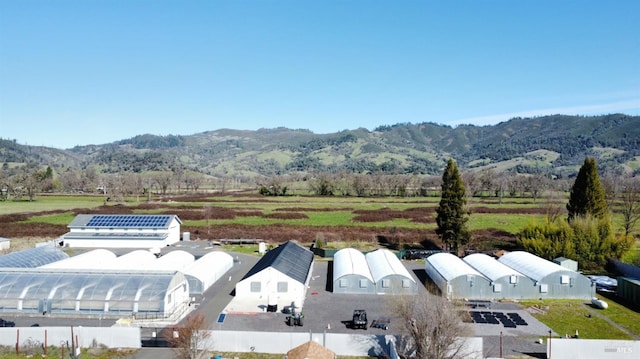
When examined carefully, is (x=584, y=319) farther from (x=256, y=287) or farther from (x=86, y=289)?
(x=86, y=289)

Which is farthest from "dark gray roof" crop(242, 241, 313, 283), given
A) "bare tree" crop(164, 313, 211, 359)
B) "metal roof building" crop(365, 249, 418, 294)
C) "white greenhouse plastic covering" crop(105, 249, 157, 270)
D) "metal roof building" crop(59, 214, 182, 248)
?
"metal roof building" crop(59, 214, 182, 248)

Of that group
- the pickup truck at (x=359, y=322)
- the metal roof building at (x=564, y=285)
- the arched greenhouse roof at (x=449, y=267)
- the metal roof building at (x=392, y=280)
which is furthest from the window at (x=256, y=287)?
the metal roof building at (x=564, y=285)

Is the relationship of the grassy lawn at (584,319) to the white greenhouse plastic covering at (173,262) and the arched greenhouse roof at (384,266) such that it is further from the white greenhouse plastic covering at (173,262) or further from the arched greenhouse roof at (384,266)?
the white greenhouse plastic covering at (173,262)

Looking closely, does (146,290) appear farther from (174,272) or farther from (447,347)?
(447,347)

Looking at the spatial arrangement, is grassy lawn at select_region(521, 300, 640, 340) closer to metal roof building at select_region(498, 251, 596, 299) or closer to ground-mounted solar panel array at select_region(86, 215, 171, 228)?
metal roof building at select_region(498, 251, 596, 299)

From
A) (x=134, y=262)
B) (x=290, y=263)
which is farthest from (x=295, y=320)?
(x=134, y=262)
